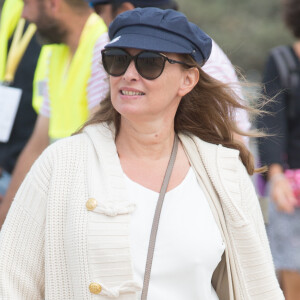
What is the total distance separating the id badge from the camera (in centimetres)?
536

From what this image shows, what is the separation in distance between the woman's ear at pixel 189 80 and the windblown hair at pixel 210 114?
10 cm

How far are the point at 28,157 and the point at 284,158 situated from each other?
146 cm

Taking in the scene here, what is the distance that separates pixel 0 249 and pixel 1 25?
8.52 ft

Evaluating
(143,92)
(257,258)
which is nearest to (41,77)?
(143,92)

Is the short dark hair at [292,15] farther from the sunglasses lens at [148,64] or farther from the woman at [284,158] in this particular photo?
the sunglasses lens at [148,64]

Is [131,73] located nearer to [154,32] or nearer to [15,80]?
[154,32]

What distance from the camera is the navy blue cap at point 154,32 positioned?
10.7ft

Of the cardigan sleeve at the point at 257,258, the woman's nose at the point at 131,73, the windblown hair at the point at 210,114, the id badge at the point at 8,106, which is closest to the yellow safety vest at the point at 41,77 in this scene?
the id badge at the point at 8,106

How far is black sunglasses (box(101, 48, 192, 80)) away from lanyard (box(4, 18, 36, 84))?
2185 millimetres

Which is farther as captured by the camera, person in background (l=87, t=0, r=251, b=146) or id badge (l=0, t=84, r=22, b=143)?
id badge (l=0, t=84, r=22, b=143)

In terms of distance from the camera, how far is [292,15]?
17.6 ft

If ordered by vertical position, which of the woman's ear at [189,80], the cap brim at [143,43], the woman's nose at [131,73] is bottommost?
the woman's ear at [189,80]

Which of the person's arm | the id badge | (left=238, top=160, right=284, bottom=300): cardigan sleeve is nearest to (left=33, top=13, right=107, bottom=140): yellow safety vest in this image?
the person's arm

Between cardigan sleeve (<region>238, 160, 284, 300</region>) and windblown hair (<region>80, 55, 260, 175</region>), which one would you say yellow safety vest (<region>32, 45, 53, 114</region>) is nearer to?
windblown hair (<region>80, 55, 260, 175</region>)
